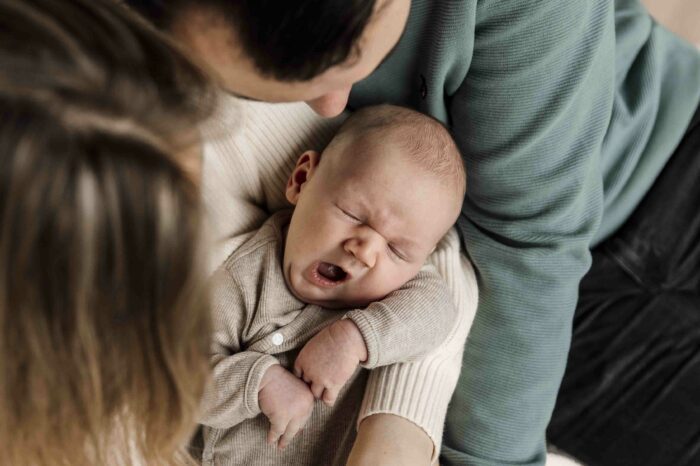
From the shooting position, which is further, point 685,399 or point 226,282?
point 685,399

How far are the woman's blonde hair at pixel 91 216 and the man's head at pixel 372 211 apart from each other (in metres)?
0.42

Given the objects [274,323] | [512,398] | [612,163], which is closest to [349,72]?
[274,323]

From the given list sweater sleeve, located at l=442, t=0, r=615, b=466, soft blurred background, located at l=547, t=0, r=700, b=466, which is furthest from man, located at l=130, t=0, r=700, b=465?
soft blurred background, located at l=547, t=0, r=700, b=466

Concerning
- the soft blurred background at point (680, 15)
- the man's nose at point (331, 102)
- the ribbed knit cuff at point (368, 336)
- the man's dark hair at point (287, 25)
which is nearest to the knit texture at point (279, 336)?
the ribbed knit cuff at point (368, 336)

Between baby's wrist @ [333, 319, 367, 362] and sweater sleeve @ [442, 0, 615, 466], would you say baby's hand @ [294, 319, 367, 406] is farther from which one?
sweater sleeve @ [442, 0, 615, 466]

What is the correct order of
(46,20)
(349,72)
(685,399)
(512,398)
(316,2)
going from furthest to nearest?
(685,399)
(512,398)
(349,72)
(316,2)
(46,20)

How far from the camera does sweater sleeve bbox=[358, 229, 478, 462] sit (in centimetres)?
95

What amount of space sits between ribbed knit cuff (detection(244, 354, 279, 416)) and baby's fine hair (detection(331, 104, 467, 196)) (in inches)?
13.1

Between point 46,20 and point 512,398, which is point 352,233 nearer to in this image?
point 512,398

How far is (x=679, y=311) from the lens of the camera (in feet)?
4.41

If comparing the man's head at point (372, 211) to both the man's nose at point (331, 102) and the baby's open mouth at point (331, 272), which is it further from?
the man's nose at point (331, 102)

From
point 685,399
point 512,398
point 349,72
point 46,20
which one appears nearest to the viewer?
point 46,20

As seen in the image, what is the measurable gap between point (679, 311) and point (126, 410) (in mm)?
1081

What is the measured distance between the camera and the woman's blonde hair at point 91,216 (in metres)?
0.42
